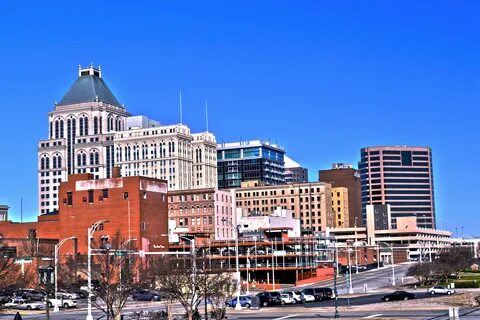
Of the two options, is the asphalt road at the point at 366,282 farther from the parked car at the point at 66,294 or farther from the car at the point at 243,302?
the parked car at the point at 66,294

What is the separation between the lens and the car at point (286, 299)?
107 metres

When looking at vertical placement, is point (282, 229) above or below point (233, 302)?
above

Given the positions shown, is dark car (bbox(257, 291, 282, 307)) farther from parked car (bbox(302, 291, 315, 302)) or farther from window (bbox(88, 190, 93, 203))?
window (bbox(88, 190, 93, 203))

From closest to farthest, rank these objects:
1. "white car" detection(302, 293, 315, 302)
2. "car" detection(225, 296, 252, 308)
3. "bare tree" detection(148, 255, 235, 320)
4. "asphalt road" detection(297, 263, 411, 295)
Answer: "bare tree" detection(148, 255, 235, 320)
"car" detection(225, 296, 252, 308)
"white car" detection(302, 293, 315, 302)
"asphalt road" detection(297, 263, 411, 295)

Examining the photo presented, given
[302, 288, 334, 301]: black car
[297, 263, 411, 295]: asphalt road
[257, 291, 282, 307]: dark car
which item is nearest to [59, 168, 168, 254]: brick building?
[297, 263, 411, 295]: asphalt road

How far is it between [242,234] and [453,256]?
48.1 meters

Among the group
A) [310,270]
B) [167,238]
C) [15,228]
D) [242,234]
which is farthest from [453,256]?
[15,228]

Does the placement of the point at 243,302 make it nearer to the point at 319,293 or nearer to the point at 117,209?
the point at 319,293

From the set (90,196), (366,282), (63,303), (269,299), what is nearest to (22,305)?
(63,303)

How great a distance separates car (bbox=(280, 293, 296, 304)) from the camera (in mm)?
107000

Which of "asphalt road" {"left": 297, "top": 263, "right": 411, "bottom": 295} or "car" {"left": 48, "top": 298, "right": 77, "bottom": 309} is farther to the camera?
"asphalt road" {"left": 297, "top": 263, "right": 411, "bottom": 295}

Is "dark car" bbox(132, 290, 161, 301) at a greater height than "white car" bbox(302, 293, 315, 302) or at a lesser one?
greater

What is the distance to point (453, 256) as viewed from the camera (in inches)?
6836

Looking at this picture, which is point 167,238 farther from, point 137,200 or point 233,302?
point 233,302
